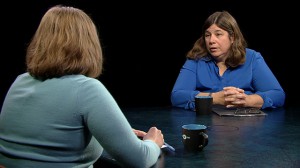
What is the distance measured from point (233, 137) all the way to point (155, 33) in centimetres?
241

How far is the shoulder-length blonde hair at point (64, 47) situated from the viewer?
1.29 meters

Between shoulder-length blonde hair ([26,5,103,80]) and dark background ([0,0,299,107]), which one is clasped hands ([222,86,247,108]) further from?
dark background ([0,0,299,107])

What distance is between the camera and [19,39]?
146 inches

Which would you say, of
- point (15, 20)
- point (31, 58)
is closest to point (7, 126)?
point (31, 58)

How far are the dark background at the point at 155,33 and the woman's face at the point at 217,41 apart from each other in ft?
3.51

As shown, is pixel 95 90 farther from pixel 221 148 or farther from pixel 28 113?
pixel 221 148

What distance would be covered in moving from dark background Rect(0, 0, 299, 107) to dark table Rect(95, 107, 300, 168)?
62.3 inches

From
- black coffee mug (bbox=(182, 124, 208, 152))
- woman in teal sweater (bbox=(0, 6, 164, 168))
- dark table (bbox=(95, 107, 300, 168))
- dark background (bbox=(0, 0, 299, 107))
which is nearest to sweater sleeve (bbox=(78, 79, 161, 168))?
woman in teal sweater (bbox=(0, 6, 164, 168))

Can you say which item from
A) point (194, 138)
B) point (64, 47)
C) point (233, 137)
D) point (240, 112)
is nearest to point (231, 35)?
point (240, 112)

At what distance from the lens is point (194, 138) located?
1515mm

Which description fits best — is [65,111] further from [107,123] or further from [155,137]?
[155,137]

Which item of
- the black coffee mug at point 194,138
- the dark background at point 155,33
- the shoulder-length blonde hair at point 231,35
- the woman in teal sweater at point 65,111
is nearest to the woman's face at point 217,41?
the shoulder-length blonde hair at point 231,35

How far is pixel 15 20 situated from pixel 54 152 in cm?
260

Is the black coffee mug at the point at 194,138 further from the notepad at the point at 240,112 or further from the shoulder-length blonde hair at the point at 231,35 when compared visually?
the shoulder-length blonde hair at the point at 231,35
